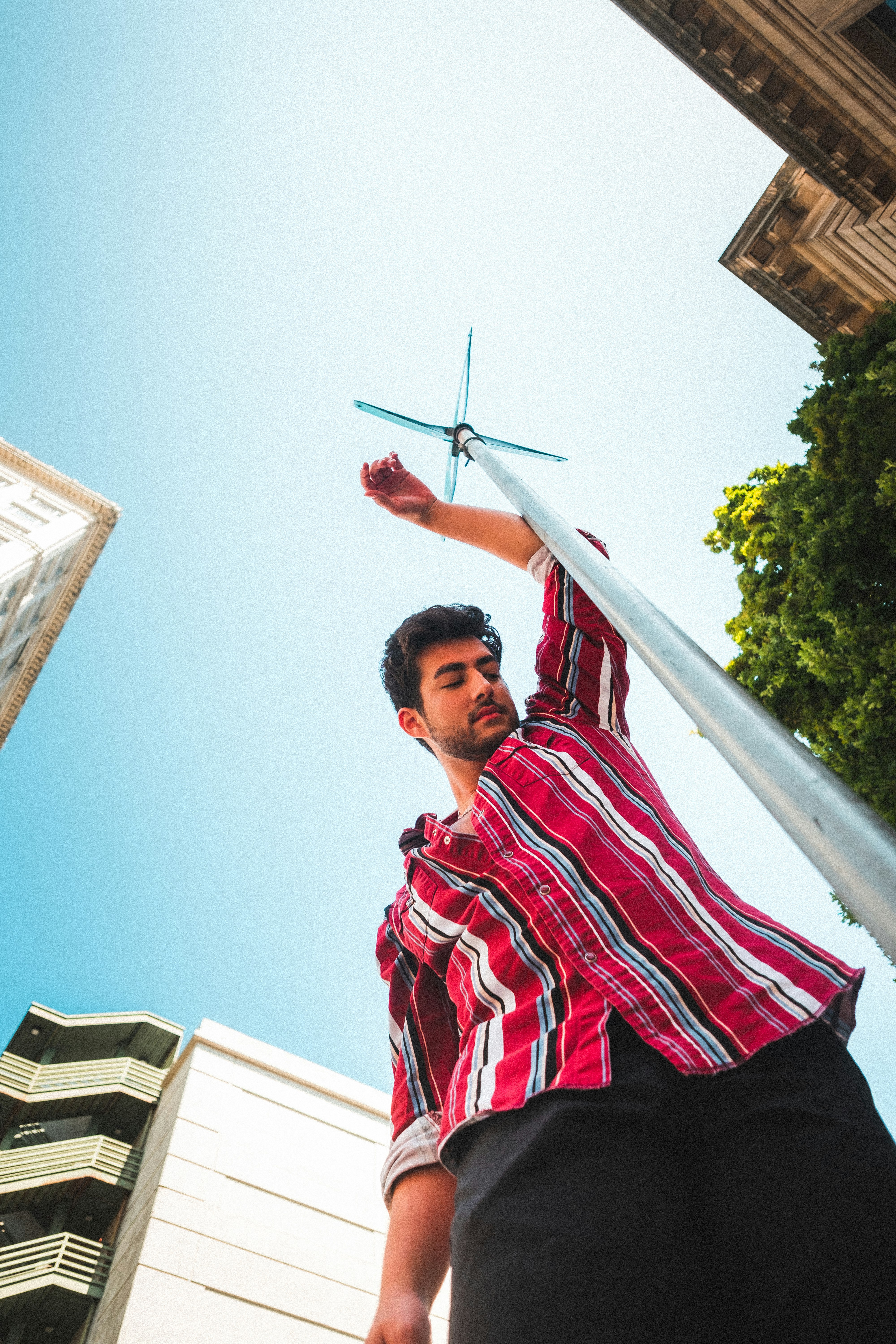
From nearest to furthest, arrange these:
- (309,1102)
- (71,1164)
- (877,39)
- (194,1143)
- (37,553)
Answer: (877,39) < (194,1143) < (71,1164) < (309,1102) < (37,553)

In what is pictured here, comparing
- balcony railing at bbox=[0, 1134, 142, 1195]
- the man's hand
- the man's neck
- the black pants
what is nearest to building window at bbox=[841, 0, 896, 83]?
the man's hand

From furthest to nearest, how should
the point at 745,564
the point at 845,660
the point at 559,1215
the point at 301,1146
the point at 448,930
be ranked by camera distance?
the point at 301,1146 < the point at 745,564 < the point at 845,660 < the point at 448,930 < the point at 559,1215

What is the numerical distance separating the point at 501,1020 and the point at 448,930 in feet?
1.52

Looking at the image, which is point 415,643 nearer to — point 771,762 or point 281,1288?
point 771,762

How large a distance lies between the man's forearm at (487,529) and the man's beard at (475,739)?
0.77m

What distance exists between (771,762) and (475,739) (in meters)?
1.78

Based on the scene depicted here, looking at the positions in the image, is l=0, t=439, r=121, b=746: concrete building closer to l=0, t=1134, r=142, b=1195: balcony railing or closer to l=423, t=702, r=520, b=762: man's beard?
l=0, t=1134, r=142, b=1195: balcony railing

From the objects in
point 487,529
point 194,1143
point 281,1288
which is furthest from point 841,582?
point 194,1143

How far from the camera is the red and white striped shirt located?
5.97ft

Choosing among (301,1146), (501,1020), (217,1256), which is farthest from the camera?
(301,1146)

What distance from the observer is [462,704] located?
134 inches

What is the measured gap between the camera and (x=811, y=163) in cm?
1109

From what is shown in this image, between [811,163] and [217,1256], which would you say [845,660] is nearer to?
[811,163]

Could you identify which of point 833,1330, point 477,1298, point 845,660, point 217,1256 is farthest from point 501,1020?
point 217,1256
